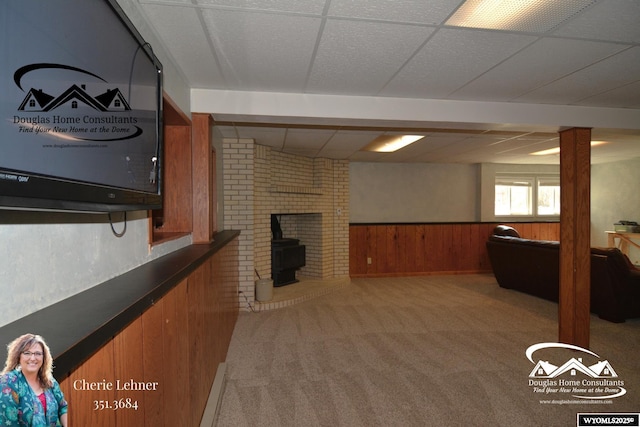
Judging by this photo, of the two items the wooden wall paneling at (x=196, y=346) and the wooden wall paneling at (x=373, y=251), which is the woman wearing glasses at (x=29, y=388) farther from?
the wooden wall paneling at (x=373, y=251)

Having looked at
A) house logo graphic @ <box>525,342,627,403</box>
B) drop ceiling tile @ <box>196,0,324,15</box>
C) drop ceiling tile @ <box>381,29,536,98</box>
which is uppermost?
drop ceiling tile @ <box>381,29,536,98</box>

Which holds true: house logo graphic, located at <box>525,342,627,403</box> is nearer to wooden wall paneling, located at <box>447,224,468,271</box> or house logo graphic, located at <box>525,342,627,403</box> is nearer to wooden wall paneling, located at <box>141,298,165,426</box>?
wooden wall paneling, located at <box>141,298,165,426</box>

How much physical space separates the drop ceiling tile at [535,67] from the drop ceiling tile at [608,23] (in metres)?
0.07

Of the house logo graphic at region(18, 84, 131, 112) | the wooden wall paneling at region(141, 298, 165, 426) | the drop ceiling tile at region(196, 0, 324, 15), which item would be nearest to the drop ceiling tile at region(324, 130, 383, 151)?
the drop ceiling tile at region(196, 0, 324, 15)

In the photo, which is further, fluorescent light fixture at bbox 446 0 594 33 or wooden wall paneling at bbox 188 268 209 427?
wooden wall paneling at bbox 188 268 209 427

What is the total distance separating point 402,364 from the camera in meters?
2.69

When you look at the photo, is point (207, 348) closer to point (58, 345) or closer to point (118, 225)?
point (118, 225)

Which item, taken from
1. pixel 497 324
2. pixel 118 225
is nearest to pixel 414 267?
pixel 497 324

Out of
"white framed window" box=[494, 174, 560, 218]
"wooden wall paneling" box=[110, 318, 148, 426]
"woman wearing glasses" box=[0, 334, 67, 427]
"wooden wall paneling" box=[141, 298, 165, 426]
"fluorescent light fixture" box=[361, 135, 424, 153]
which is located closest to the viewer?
"woman wearing glasses" box=[0, 334, 67, 427]

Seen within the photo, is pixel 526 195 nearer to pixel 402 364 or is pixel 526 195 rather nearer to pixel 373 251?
pixel 373 251

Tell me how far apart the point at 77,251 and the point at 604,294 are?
5.18 metres

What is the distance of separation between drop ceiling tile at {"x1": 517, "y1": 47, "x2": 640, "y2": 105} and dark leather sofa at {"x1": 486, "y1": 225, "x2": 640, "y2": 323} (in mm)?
2107

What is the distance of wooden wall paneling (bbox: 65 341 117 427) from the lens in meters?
0.66

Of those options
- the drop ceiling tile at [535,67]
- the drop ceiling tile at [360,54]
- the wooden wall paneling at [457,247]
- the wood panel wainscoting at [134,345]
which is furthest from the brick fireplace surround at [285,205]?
the drop ceiling tile at [535,67]
